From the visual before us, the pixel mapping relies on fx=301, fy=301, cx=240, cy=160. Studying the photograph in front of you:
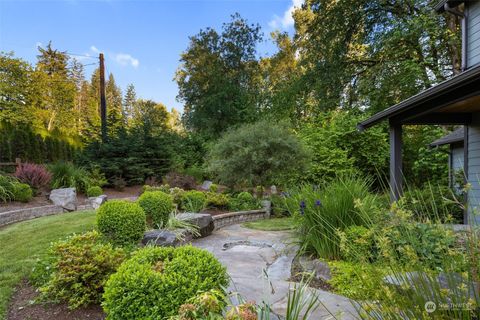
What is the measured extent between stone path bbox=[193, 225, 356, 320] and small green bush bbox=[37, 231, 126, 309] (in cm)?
113

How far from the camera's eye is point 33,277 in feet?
9.33

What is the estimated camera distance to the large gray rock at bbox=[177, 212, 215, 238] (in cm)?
530

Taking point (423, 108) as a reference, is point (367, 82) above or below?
above

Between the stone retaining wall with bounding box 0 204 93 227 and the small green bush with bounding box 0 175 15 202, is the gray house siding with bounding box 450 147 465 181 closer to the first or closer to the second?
the stone retaining wall with bounding box 0 204 93 227

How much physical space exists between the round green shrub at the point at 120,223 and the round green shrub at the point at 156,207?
3.47 feet

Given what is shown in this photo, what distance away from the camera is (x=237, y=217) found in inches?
291

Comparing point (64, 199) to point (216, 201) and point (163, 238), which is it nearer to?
point (216, 201)

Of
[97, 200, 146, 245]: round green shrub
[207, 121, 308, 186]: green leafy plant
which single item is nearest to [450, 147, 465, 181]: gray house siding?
[207, 121, 308, 186]: green leafy plant

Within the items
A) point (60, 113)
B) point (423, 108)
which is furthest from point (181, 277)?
point (60, 113)

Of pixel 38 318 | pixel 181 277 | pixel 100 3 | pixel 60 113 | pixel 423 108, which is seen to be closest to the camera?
pixel 181 277

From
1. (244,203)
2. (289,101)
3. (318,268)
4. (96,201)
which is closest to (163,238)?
(318,268)

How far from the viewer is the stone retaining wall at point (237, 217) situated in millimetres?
6614

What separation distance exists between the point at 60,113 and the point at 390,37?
17.9 metres

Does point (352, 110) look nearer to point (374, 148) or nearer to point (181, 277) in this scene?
point (374, 148)
